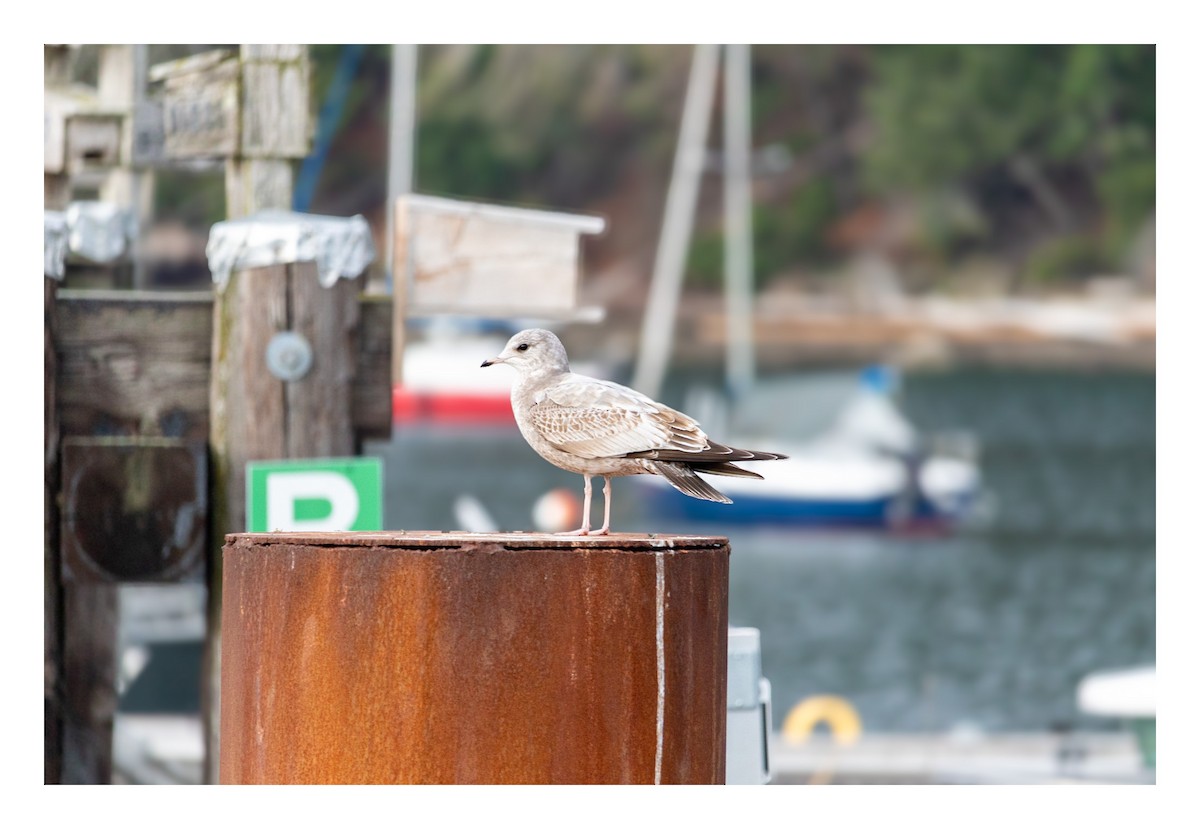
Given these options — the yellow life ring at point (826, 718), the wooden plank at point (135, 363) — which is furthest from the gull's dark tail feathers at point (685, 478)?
the yellow life ring at point (826, 718)

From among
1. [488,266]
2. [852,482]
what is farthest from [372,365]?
[852,482]

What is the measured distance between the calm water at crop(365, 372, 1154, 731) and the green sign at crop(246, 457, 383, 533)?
29.0ft

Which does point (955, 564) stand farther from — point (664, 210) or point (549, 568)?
point (664, 210)

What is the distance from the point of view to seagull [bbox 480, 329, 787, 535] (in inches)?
174

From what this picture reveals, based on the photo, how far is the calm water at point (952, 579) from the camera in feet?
78.5

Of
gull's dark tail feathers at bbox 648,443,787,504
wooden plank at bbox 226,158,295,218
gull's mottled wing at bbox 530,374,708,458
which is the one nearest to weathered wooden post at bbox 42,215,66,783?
wooden plank at bbox 226,158,295,218

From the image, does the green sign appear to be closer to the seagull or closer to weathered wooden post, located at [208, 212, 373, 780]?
weathered wooden post, located at [208, 212, 373, 780]

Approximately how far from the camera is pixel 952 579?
3400 cm

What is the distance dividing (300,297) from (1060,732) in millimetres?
8161

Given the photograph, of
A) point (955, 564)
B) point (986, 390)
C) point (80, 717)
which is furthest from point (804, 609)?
point (986, 390)

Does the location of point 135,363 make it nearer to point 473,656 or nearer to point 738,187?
point 473,656

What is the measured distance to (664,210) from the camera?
233ft

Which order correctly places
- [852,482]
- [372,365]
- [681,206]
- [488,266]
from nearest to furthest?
[372,365] < [488,266] < [852,482] < [681,206]

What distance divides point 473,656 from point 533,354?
1239 millimetres
